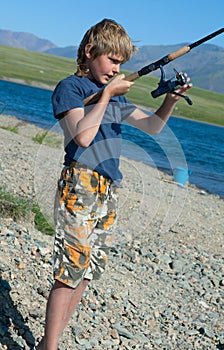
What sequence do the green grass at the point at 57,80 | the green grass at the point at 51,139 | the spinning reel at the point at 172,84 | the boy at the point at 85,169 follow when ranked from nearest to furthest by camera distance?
the spinning reel at the point at 172,84
the boy at the point at 85,169
the green grass at the point at 51,139
the green grass at the point at 57,80

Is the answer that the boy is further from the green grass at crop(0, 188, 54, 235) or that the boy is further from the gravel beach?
the green grass at crop(0, 188, 54, 235)

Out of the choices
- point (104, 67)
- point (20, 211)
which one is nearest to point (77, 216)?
point (104, 67)

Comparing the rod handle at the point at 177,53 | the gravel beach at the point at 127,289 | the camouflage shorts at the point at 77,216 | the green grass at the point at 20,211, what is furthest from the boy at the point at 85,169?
the green grass at the point at 20,211

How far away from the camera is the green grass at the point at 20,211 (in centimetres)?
652

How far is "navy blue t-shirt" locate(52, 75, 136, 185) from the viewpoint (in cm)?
341

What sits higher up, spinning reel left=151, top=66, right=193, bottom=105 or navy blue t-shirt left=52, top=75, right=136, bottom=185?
spinning reel left=151, top=66, right=193, bottom=105

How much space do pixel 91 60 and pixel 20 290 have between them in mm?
2187

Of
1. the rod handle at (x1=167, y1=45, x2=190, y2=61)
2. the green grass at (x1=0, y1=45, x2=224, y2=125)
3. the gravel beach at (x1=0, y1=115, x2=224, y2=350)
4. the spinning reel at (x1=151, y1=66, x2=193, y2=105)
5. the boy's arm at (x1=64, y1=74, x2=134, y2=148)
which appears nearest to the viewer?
the boy's arm at (x1=64, y1=74, x2=134, y2=148)

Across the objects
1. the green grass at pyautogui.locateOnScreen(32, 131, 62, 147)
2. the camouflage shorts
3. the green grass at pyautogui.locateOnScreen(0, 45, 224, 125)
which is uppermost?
the camouflage shorts

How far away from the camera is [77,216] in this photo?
3.48m

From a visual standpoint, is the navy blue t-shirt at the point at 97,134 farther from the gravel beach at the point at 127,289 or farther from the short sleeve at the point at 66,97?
the gravel beach at the point at 127,289

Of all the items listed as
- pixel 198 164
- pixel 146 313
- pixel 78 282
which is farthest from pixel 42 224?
pixel 198 164

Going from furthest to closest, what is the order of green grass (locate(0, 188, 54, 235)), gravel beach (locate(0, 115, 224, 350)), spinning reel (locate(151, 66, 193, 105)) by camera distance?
green grass (locate(0, 188, 54, 235)), gravel beach (locate(0, 115, 224, 350)), spinning reel (locate(151, 66, 193, 105))

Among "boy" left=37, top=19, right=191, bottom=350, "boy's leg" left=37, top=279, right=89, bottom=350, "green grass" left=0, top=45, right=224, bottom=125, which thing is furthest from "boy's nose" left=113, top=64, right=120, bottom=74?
"green grass" left=0, top=45, right=224, bottom=125
